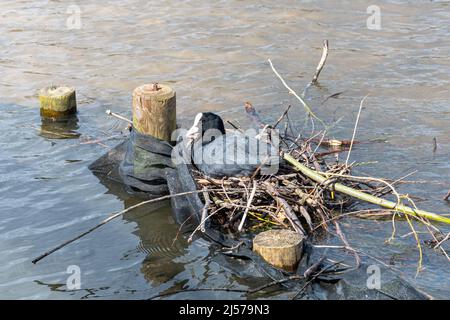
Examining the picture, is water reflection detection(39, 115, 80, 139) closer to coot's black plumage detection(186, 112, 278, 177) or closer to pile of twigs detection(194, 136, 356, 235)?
coot's black plumage detection(186, 112, 278, 177)

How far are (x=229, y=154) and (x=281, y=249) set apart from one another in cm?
129

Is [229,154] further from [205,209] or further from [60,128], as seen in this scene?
[60,128]

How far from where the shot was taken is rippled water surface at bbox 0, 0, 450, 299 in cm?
587

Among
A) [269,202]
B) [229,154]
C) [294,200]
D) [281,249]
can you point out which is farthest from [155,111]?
[281,249]

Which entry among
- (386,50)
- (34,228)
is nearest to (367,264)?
(34,228)

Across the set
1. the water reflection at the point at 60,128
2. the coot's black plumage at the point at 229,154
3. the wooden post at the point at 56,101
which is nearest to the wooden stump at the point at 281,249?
the coot's black plumage at the point at 229,154

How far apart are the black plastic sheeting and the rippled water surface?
15 cm

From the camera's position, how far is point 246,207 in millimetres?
5738

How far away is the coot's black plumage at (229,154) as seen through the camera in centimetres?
618

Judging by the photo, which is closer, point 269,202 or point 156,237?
point 269,202

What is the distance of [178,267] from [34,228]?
5.15ft

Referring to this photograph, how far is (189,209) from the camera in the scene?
621cm

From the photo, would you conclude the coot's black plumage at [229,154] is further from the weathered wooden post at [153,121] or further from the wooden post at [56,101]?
the wooden post at [56,101]
